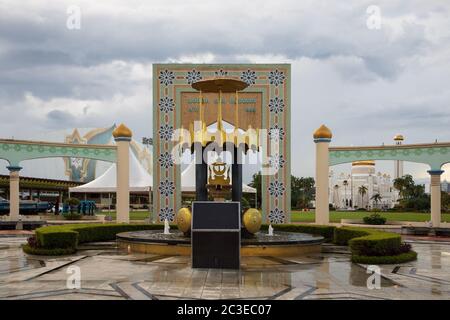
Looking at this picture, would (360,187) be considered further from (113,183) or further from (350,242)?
(350,242)

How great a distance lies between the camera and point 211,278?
29.6 ft

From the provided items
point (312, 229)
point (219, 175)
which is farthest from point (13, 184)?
point (312, 229)

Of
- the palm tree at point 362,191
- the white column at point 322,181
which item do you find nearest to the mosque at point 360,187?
the palm tree at point 362,191

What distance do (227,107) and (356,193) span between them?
57300mm

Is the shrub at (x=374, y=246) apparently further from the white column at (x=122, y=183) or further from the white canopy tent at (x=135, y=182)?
the white canopy tent at (x=135, y=182)

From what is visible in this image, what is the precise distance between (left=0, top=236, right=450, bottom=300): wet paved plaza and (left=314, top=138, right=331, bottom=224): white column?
7633mm

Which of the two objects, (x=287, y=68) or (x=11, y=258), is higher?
(x=287, y=68)

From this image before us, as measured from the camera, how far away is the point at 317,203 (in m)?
20.2

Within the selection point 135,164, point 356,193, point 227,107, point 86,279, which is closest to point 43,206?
point 135,164

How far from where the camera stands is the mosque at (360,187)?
7286 centimetres

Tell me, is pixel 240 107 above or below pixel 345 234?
above

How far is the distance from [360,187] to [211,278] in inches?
2573

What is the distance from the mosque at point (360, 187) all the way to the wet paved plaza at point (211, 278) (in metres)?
62.0
